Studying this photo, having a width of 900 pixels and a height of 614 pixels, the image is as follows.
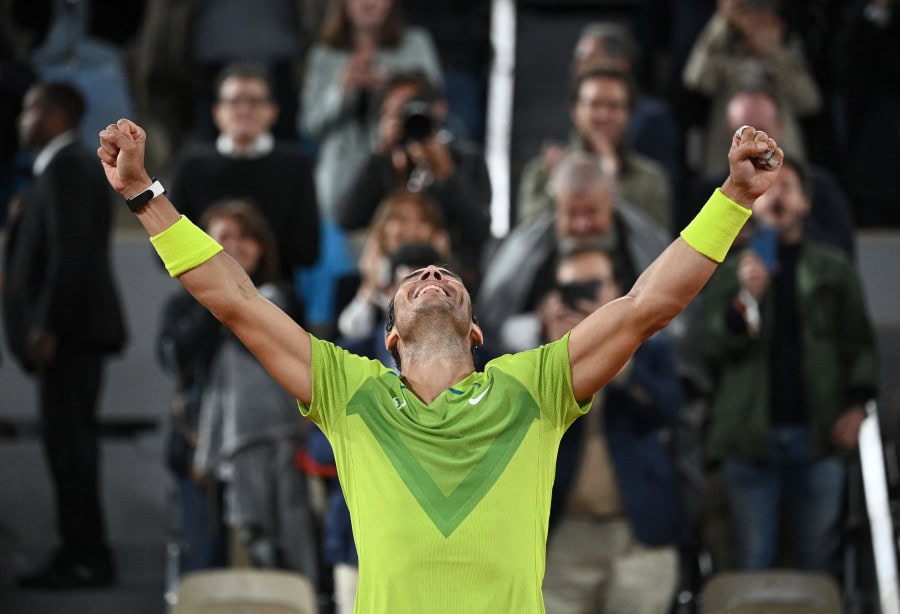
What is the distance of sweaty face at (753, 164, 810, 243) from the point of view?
7926 mm

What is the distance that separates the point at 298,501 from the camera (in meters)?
7.66

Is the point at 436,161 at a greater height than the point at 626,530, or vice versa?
the point at 436,161

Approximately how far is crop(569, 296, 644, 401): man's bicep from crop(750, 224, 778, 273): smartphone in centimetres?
323

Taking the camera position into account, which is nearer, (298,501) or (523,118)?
(298,501)

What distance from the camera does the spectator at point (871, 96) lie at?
9.83m

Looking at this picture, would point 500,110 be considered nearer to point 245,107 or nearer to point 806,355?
point 245,107

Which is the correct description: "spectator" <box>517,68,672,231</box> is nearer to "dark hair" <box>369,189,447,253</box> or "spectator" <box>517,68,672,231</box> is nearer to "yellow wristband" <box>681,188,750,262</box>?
"dark hair" <box>369,189,447,253</box>

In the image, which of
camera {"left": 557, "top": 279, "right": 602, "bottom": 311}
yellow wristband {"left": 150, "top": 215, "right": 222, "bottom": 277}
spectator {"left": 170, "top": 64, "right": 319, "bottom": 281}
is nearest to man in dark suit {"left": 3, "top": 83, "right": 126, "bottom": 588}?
spectator {"left": 170, "top": 64, "right": 319, "bottom": 281}

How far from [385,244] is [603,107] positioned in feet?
4.46

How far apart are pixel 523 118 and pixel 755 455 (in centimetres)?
403

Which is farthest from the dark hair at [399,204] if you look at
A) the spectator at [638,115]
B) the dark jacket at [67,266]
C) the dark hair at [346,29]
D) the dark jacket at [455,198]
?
the dark hair at [346,29]

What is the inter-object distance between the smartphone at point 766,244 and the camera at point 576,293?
89cm

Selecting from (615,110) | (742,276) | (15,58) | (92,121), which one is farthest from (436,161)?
(15,58)

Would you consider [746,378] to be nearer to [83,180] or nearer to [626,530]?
[626,530]
